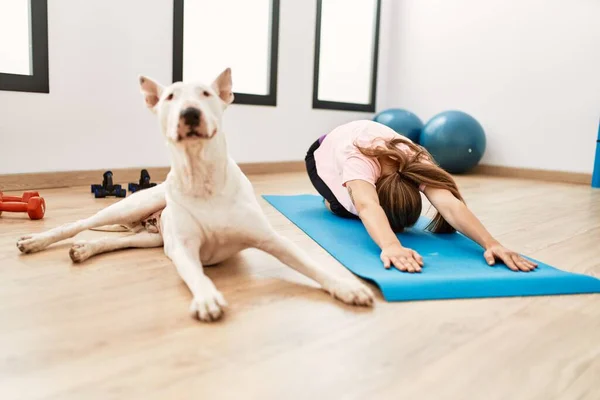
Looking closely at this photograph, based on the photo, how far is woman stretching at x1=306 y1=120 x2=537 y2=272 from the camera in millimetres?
1922

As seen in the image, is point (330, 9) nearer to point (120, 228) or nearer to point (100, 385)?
point (120, 228)

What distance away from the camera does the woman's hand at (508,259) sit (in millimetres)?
1853

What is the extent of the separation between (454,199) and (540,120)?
3.68 meters

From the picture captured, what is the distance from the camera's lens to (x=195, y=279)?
1488 mm

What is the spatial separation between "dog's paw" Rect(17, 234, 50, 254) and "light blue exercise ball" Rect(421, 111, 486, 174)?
4149 millimetres

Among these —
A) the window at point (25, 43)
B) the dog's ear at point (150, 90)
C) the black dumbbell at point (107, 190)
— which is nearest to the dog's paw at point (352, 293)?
the dog's ear at point (150, 90)

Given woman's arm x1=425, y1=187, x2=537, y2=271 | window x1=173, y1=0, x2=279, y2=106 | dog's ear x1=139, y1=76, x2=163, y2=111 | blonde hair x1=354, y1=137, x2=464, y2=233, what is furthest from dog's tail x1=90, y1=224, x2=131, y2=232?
window x1=173, y1=0, x2=279, y2=106

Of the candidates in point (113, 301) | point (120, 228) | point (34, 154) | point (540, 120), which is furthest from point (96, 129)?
point (540, 120)

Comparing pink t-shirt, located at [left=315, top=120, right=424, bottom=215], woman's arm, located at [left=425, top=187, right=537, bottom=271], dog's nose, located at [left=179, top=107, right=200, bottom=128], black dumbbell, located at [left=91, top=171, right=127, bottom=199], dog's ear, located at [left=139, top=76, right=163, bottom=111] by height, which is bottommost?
black dumbbell, located at [left=91, top=171, right=127, bottom=199]

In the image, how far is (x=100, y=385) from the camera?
1.02 metres

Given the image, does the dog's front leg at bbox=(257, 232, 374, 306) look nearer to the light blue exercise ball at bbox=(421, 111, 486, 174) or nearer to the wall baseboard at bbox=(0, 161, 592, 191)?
the wall baseboard at bbox=(0, 161, 592, 191)

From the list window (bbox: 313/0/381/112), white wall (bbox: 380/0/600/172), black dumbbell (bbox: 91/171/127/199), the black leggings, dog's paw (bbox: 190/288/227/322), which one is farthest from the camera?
window (bbox: 313/0/381/112)

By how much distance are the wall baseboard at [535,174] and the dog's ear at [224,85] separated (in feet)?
14.7

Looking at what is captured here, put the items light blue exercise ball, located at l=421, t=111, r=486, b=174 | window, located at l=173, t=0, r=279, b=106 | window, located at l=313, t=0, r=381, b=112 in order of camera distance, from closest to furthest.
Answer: window, located at l=173, t=0, r=279, b=106 → light blue exercise ball, located at l=421, t=111, r=486, b=174 → window, located at l=313, t=0, r=381, b=112
